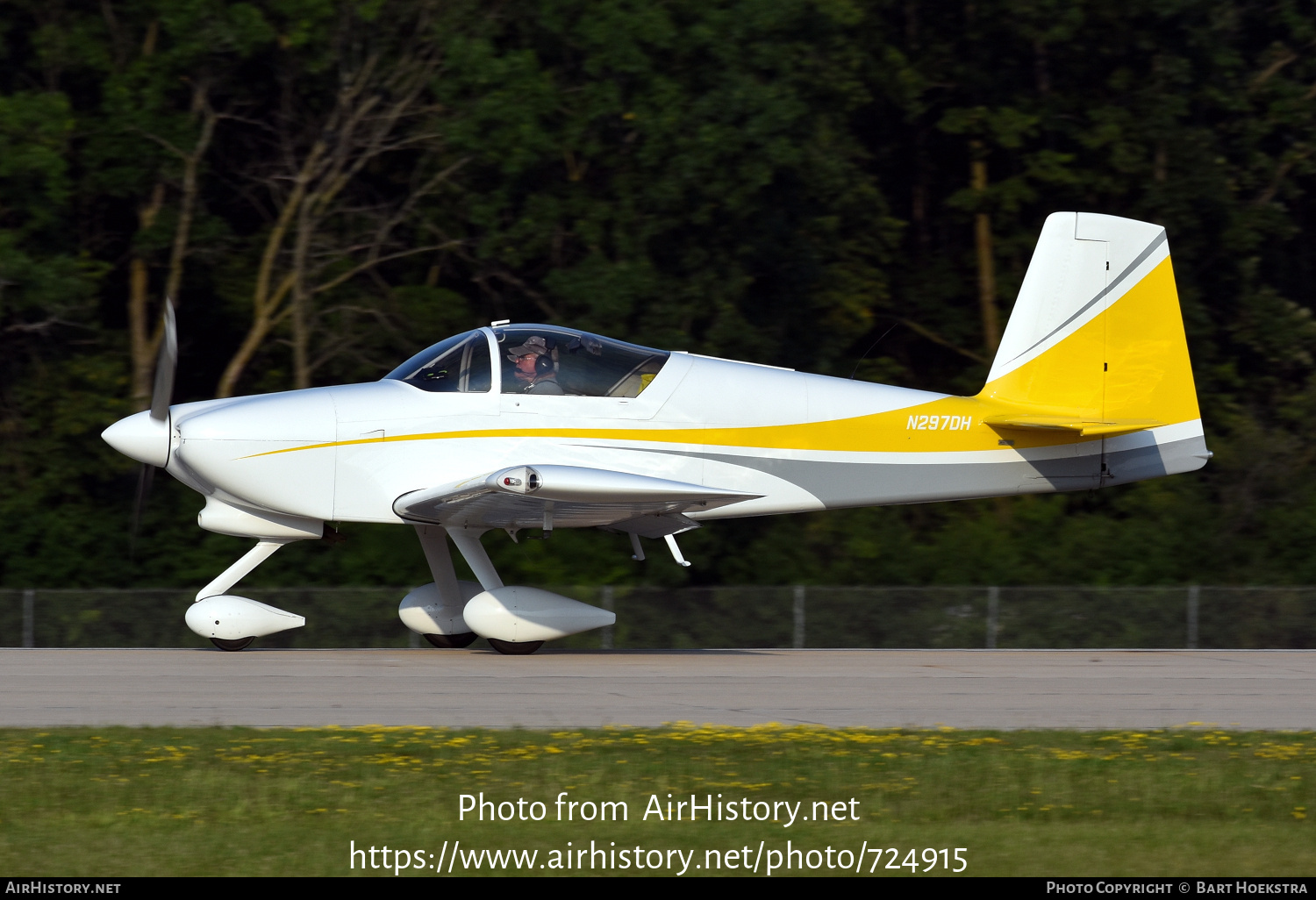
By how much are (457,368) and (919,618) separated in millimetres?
6257

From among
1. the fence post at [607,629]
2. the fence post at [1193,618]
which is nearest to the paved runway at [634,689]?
the fence post at [607,629]

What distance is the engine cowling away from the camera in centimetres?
1155

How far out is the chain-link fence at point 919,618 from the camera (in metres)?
15.0

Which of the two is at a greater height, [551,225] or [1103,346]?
[551,225]

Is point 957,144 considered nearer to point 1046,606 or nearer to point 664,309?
point 664,309

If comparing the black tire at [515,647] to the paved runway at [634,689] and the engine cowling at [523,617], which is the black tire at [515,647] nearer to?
the paved runway at [634,689]

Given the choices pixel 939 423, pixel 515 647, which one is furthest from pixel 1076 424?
pixel 515 647

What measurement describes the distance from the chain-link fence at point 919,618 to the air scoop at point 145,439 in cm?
363

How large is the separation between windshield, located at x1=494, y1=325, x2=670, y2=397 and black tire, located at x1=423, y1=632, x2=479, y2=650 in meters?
2.41

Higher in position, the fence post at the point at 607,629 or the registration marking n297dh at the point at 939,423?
the registration marking n297dh at the point at 939,423

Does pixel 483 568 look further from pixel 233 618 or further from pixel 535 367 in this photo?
pixel 233 618

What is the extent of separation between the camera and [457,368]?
11.8 m

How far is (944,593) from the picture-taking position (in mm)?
15406

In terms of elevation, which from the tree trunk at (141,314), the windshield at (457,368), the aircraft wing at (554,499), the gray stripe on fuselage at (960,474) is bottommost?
the aircraft wing at (554,499)
